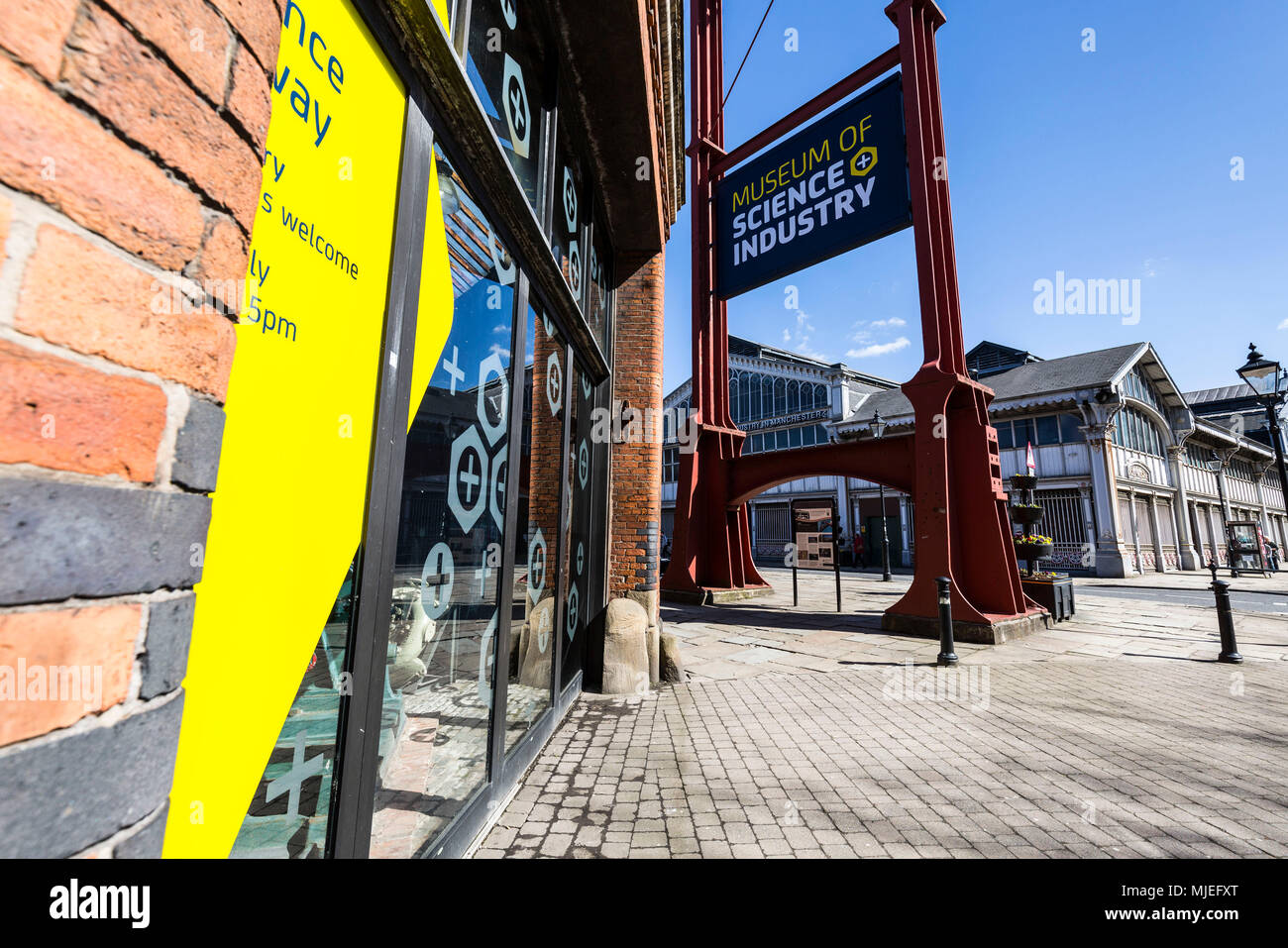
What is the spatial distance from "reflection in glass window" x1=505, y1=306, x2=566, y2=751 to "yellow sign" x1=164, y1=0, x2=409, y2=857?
6.87 ft

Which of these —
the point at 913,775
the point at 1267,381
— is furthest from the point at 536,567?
the point at 1267,381

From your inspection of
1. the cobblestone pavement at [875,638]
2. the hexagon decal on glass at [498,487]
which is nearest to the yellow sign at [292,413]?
the hexagon decal on glass at [498,487]

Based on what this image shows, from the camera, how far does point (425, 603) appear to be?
230 cm

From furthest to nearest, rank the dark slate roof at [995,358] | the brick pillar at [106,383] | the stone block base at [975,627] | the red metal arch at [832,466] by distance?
the dark slate roof at [995,358] → the red metal arch at [832,466] → the stone block base at [975,627] → the brick pillar at [106,383]

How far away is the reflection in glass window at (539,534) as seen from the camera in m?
3.85

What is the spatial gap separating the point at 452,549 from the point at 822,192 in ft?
30.0

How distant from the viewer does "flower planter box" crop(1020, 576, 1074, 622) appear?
8.94 metres

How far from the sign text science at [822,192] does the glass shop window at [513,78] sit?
6.54m

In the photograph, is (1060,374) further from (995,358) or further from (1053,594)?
(1053,594)

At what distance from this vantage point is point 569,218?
414 cm

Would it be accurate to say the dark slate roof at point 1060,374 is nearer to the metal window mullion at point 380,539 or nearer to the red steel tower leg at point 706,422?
the red steel tower leg at point 706,422

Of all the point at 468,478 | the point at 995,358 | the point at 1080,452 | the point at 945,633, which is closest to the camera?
the point at 468,478

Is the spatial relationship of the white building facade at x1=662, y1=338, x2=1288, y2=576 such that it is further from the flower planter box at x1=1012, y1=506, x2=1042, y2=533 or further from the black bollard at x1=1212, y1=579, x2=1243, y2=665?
the black bollard at x1=1212, y1=579, x2=1243, y2=665
